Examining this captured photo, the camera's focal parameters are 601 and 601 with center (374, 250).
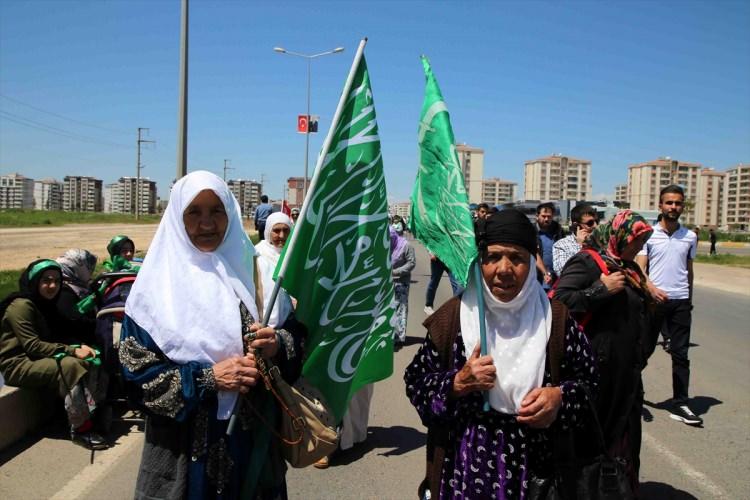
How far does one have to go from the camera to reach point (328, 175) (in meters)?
2.45

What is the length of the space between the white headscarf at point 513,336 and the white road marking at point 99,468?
305 cm

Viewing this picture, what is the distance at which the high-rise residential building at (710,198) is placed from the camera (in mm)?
122250

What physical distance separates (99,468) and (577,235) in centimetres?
525

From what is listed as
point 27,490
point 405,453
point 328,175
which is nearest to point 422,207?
point 328,175

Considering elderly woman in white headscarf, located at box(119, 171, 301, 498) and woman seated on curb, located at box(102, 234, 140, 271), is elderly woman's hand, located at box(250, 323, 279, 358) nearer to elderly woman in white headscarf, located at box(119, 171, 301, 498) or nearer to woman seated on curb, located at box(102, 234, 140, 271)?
elderly woman in white headscarf, located at box(119, 171, 301, 498)

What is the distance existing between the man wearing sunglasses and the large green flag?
4320 millimetres

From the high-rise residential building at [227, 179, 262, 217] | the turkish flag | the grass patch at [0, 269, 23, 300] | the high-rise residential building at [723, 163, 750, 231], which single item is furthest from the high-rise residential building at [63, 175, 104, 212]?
the grass patch at [0, 269, 23, 300]

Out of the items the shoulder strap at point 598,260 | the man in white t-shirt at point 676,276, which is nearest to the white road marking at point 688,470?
the man in white t-shirt at point 676,276

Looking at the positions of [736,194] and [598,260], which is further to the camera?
[736,194]

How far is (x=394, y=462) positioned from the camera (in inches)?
180

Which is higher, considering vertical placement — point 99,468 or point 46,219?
point 46,219

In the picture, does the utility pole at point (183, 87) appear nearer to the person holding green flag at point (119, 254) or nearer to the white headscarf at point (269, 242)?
the person holding green flag at point (119, 254)

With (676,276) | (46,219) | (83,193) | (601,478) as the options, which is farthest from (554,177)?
(83,193)

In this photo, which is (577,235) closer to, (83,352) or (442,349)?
(442,349)
